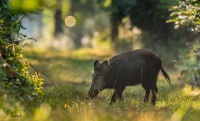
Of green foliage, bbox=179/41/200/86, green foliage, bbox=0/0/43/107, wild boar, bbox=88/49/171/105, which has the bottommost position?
green foliage, bbox=179/41/200/86

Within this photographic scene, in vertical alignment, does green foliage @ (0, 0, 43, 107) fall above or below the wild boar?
above

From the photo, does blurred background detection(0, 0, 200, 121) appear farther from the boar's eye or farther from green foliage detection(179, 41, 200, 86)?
the boar's eye

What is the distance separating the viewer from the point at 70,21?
54.5 m

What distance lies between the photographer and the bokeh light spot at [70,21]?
53.5 metres

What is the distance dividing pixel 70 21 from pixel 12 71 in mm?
45584

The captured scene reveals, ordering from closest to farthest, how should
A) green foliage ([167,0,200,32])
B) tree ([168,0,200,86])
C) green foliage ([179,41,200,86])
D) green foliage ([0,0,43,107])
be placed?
green foliage ([0,0,43,107]) → green foliage ([167,0,200,32]) → tree ([168,0,200,86]) → green foliage ([179,41,200,86])

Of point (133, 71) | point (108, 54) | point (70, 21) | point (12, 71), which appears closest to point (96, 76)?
point (133, 71)

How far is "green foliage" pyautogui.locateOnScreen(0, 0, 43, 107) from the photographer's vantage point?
859 cm

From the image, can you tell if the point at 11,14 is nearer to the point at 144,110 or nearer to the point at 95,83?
the point at 95,83

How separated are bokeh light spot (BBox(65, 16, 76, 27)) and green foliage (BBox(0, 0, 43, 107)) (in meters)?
42.8

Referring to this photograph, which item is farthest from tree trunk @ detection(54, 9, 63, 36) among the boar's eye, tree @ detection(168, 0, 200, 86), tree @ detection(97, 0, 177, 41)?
the boar's eye

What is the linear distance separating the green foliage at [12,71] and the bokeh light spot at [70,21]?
4276 centimetres

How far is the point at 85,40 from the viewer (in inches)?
2079

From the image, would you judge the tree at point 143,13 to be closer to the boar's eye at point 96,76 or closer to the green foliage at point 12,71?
the boar's eye at point 96,76
